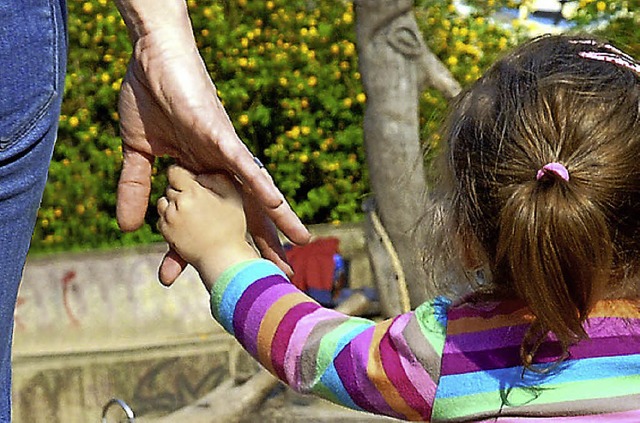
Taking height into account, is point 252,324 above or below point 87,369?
above

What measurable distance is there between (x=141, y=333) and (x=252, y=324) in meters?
4.22

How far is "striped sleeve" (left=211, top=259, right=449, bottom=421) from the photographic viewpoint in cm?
148

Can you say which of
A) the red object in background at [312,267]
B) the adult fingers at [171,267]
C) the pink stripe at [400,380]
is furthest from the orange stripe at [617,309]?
→ the red object in background at [312,267]

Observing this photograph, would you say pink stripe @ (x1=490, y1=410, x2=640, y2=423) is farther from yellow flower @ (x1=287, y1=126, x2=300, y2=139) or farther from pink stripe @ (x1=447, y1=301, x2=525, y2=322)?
yellow flower @ (x1=287, y1=126, x2=300, y2=139)

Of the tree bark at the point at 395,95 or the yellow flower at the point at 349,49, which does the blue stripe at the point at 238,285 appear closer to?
the tree bark at the point at 395,95

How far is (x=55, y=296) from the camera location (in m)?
5.78

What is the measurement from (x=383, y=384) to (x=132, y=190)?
48 cm

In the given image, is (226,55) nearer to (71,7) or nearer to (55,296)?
(71,7)

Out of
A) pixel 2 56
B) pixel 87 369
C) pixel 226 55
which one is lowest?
pixel 87 369

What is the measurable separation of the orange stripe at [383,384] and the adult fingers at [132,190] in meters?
0.42

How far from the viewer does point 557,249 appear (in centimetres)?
138

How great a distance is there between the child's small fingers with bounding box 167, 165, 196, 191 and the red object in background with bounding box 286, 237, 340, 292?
3.91 metres

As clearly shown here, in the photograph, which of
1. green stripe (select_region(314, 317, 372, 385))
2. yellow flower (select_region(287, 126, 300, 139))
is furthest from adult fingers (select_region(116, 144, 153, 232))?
yellow flower (select_region(287, 126, 300, 139))

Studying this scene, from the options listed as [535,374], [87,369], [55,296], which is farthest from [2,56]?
[55,296]
